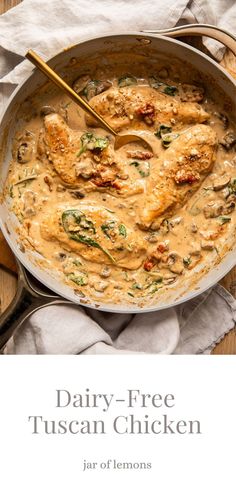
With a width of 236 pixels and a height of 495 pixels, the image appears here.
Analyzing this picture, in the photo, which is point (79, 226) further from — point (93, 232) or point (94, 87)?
point (94, 87)

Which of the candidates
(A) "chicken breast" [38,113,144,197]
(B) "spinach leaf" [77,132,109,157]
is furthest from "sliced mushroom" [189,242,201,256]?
(B) "spinach leaf" [77,132,109,157]

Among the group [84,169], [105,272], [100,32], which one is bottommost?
[105,272]

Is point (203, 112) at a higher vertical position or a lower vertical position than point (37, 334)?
higher

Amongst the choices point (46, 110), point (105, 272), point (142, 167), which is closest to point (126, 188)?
point (142, 167)

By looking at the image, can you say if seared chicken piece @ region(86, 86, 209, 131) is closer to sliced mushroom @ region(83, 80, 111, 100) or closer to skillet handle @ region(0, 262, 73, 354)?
sliced mushroom @ region(83, 80, 111, 100)
